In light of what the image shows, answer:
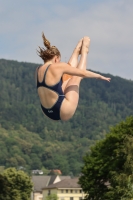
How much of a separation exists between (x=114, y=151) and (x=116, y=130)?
3944 millimetres

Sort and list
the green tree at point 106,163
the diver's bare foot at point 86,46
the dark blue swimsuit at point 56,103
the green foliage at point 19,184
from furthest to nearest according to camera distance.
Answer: the green foliage at point 19,184 < the green tree at point 106,163 < the diver's bare foot at point 86,46 < the dark blue swimsuit at point 56,103

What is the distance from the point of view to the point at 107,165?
90188mm

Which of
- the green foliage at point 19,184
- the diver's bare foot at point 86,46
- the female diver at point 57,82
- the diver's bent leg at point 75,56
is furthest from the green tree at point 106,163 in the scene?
the female diver at point 57,82

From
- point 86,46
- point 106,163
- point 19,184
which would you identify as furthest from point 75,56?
point 19,184

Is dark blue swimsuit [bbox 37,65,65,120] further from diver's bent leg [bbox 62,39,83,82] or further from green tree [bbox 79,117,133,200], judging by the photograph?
green tree [bbox 79,117,133,200]

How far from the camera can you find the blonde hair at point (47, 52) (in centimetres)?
1249

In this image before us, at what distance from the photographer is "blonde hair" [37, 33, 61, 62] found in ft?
41.0

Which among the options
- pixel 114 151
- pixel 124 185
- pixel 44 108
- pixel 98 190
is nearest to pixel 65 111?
pixel 44 108

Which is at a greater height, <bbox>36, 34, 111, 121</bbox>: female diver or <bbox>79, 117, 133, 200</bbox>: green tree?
<bbox>79, 117, 133, 200</bbox>: green tree

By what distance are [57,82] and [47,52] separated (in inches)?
23.3

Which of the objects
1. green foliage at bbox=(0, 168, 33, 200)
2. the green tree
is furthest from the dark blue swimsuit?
green foliage at bbox=(0, 168, 33, 200)

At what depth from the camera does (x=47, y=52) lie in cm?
1251

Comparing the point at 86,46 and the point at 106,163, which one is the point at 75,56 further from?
the point at 106,163

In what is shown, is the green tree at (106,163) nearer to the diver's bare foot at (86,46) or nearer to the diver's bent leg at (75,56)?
the diver's bent leg at (75,56)
